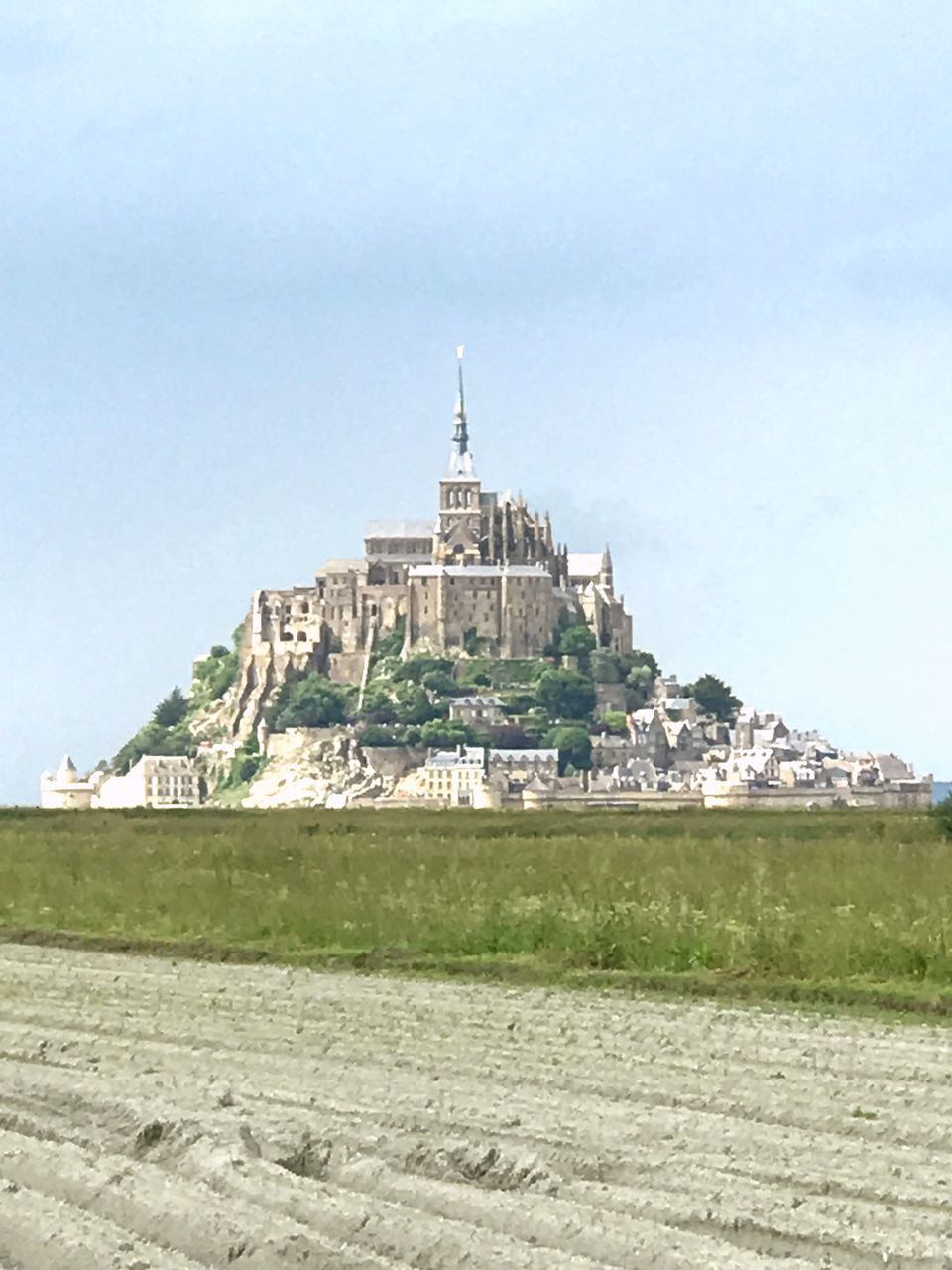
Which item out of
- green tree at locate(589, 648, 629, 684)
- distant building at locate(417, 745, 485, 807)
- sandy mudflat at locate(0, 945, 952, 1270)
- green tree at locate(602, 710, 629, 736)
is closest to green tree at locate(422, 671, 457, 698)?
distant building at locate(417, 745, 485, 807)

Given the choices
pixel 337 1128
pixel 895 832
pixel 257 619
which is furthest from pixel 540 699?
pixel 337 1128

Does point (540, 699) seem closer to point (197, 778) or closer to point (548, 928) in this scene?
point (197, 778)

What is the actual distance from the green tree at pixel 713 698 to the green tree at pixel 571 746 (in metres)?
15.4

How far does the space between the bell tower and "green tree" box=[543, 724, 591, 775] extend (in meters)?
17.1

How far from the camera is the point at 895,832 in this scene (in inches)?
1688

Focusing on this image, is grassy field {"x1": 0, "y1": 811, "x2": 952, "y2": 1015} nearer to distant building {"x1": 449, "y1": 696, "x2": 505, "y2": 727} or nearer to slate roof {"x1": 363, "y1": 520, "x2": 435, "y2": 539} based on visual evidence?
distant building {"x1": 449, "y1": 696, "x2": 505, "y2": 727}

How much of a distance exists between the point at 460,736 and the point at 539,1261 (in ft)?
440

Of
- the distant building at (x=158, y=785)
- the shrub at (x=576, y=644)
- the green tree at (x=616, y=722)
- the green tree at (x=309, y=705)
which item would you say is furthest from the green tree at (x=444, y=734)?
the distant building at (x=158, y=785)

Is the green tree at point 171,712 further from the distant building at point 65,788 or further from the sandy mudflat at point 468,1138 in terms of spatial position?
the sandy mudflat at point 468,1138

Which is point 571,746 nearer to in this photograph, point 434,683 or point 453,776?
point 453,776

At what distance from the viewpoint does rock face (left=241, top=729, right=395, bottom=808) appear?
13988 cm

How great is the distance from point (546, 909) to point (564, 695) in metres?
125

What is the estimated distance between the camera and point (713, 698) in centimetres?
15825

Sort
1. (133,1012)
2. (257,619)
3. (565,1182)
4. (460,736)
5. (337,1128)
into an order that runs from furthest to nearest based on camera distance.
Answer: (257,619) < (460,736) < (133,1012) < (337,1128) < (565,1182)
